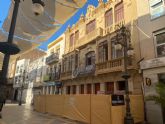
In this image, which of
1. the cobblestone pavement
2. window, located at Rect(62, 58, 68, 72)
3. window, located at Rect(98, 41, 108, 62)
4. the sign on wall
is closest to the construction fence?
the sign on wall

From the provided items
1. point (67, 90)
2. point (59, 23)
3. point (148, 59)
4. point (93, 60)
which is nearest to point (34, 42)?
point (59, 23)

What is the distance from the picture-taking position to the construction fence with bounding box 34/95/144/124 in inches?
376

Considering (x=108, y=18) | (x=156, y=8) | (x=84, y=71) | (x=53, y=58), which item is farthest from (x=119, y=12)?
(x=53, y=58)

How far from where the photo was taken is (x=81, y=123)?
1141 centimetres

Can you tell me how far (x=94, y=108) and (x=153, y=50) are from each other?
606 cm

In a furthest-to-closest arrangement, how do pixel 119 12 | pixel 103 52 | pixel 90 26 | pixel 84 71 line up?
pixel 90 26
pixel 84 71
pixel 103 52
pixel 119 12

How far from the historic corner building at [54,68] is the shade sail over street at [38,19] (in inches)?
682

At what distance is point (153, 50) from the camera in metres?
12.3

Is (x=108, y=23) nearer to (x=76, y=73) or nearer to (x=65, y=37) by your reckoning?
(x=76, y=73)

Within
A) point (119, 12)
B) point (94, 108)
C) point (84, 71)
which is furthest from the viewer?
point (84, 71)

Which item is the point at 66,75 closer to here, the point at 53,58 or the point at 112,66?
the point at 53,58

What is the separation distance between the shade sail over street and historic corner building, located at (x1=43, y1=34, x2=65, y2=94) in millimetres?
17311

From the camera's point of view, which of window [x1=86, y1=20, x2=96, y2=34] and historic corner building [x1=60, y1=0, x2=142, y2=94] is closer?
historic corner building [x1=60, y1=0, x2=142, y2=94]

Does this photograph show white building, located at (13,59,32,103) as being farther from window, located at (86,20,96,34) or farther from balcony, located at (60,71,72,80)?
window, located at (86,20,96,34)
